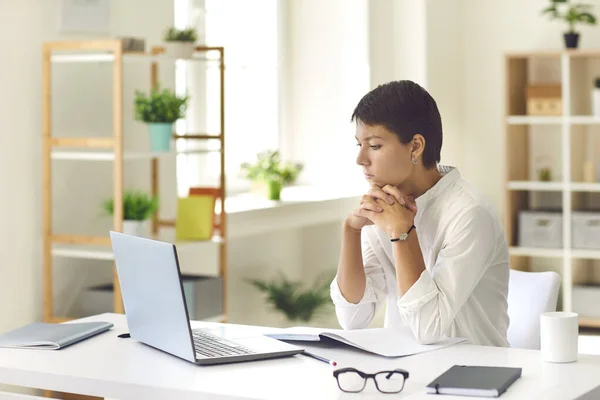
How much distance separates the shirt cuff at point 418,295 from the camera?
2.17 meters

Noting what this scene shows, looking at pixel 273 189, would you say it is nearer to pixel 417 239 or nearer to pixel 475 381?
pixel 417 239

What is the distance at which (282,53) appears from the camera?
5582 mm

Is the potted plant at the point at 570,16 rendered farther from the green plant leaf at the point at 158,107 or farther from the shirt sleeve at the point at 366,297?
the shirt sleeve at the point at 366,297

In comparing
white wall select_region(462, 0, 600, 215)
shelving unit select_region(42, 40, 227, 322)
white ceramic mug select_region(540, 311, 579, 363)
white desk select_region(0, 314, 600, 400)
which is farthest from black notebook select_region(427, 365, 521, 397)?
white wall select_region(462, 0, 600, 215)

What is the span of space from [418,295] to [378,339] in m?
0.13

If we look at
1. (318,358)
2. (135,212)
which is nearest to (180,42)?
(135,212)

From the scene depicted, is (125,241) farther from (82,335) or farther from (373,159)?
(373,159)

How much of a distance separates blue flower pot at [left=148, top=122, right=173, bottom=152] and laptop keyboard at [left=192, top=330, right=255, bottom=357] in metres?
1.55

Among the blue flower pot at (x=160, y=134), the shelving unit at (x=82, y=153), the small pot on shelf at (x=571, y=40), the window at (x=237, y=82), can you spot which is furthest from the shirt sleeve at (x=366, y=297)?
the small pot on shelf at (x=571, y=40)

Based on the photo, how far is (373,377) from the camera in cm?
179

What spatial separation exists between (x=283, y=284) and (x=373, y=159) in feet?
8.69

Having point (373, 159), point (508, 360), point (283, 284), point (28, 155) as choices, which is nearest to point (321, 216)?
point (283, 284)

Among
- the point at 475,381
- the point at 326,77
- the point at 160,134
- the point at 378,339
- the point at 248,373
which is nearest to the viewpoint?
the point at 475,381

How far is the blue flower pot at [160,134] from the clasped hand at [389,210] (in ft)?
4.93
